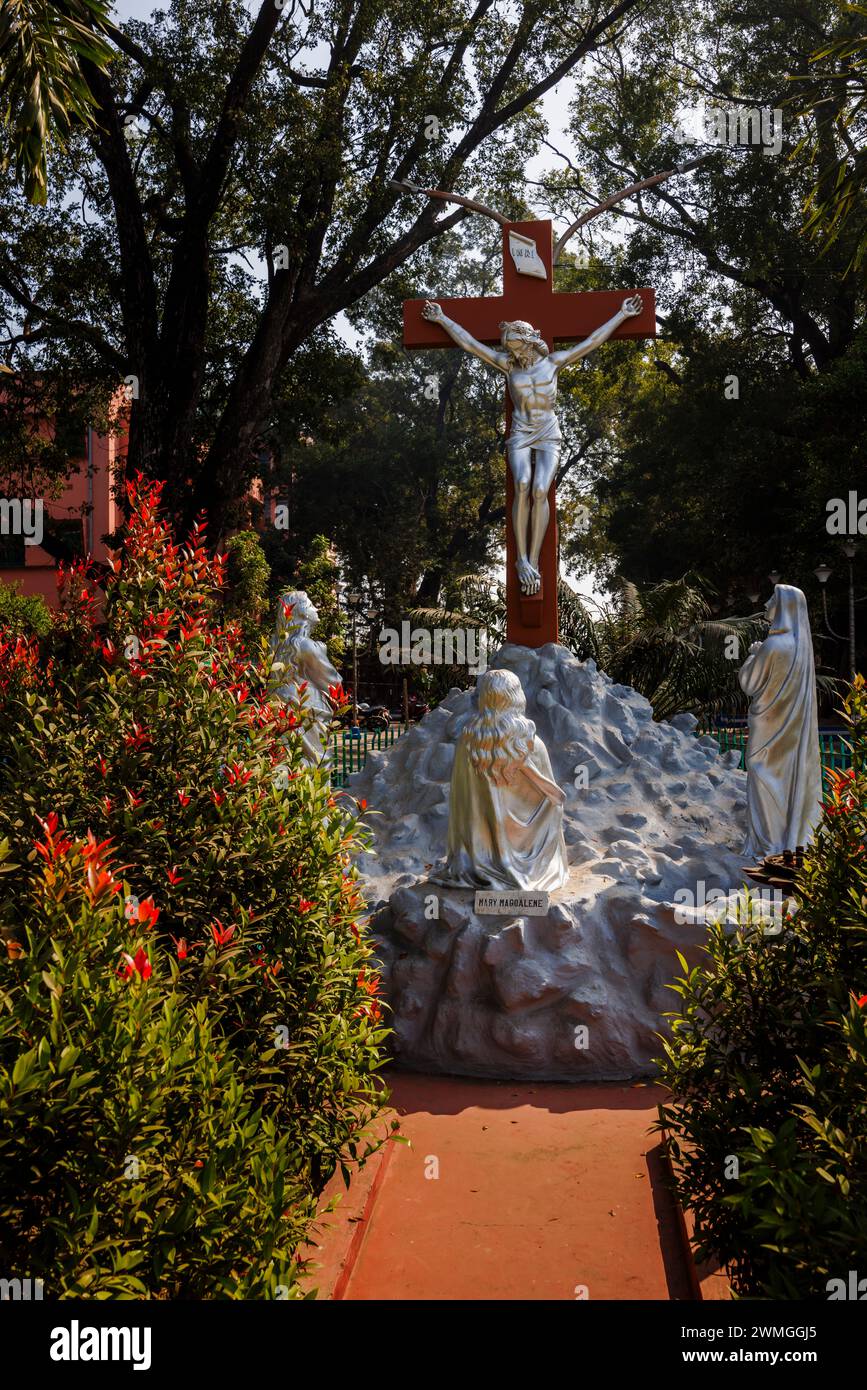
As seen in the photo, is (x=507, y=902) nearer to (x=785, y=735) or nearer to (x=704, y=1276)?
(x=785, y=735)

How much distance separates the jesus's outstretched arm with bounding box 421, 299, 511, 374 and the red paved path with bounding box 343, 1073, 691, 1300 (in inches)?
266

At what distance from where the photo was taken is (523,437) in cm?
990

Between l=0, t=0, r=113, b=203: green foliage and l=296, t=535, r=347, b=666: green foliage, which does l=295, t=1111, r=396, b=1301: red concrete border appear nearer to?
l=0, t=0, r=113, b=203: green foliage

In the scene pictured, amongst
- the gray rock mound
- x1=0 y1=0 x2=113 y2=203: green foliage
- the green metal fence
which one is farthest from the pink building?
the gray rock mound

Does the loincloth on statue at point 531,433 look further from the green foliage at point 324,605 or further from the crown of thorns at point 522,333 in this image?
the green foliage at point 324,605

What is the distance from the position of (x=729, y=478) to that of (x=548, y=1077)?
1741 centimetres

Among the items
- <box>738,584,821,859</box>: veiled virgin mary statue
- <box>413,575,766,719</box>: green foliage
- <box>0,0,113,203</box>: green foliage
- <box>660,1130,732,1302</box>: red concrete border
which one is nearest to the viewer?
<box>660,1130,732,1302</box>: red concrete border

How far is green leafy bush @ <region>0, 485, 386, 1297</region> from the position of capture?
2330mm

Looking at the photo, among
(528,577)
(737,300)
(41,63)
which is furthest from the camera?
(737,300)

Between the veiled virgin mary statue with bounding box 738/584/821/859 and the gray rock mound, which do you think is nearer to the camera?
the gray rock mound

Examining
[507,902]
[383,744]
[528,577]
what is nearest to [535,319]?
[528,577]

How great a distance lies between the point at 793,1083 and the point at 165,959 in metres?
1.89

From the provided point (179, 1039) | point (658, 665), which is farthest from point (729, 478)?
point (179, 1039)

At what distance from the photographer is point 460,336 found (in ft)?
33.4
